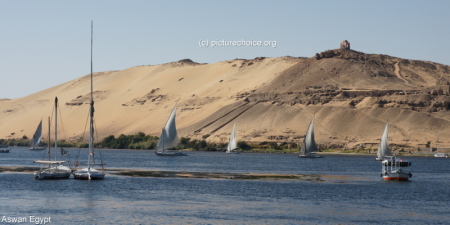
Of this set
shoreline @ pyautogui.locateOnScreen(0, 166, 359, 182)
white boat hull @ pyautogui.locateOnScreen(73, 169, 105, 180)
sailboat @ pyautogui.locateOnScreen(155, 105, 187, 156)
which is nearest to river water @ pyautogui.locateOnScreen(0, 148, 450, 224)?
white boat hull @ pyautogui.locateOnScreen(73, 169, 105, 180)

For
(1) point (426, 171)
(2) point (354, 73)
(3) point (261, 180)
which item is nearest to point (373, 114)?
(2) point (354, 73)

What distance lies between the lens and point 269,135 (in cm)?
15362

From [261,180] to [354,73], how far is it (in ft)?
372

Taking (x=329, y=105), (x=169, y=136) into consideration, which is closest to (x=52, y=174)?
(x=169, y=136)

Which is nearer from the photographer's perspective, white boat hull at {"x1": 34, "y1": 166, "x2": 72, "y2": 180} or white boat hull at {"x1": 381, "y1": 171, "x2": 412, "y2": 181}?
white boat hull at {"x1": 34, "y1": 166, "x2": 72, "y2": 180}

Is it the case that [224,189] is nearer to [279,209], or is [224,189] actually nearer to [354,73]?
[279,209]

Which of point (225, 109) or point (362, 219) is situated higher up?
point (225, 109)

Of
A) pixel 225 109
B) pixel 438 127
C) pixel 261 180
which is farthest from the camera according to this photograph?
pixel 225 109

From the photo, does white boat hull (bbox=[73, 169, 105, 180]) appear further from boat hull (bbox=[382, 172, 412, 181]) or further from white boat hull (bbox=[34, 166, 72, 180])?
boat hull (bbox=[382, 172, 412, 181])

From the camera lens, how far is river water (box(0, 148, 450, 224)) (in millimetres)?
42438

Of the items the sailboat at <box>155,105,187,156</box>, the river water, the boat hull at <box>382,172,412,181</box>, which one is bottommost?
the river water

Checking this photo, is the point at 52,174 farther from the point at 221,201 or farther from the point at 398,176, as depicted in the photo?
the point at 398,176

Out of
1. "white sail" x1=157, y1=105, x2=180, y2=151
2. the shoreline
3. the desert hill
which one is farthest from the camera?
the desert hill

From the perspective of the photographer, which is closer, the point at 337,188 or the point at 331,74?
the point at 337,188
